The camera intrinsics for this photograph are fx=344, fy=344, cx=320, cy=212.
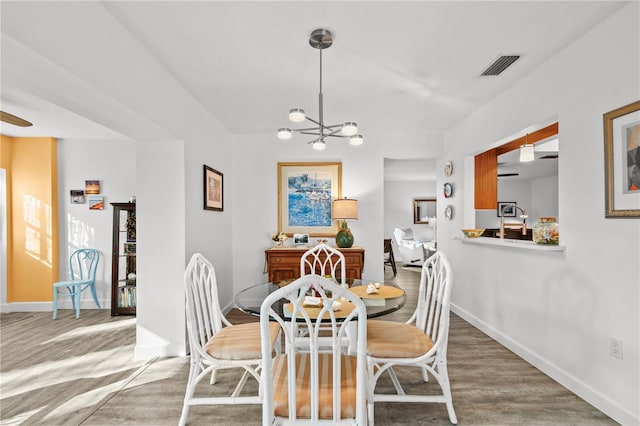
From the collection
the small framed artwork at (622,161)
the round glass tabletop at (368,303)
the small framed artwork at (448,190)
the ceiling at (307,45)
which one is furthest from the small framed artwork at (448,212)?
the round glass tabletop at (368,303)

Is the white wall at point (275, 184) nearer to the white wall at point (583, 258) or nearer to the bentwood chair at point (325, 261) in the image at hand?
the bentwood chair at point (325, 261)

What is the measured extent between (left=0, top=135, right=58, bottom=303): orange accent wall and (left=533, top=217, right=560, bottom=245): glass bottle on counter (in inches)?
220

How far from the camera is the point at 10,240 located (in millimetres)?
4496

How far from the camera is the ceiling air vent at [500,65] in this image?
259 centimetres

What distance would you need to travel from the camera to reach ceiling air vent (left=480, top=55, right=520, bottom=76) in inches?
102

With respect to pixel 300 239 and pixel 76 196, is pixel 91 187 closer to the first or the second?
pixel 76 196

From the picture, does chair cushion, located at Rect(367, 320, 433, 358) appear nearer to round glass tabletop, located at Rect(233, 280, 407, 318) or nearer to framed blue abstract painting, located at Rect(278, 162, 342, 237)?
round glass tabletop, located at Rect(233, 280, 407, 318)

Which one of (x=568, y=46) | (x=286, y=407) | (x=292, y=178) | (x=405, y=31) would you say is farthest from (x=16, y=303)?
(x=568, y=46)

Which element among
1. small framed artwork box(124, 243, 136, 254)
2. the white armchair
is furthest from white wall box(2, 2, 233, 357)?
the white armchair

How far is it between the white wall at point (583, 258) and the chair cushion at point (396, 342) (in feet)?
3.64

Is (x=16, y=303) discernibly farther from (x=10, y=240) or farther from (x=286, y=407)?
(x=286, y=407)

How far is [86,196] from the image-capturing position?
15.4ft

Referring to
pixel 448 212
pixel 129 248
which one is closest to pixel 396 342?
pixel 448 212

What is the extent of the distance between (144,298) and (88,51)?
2073 mm
